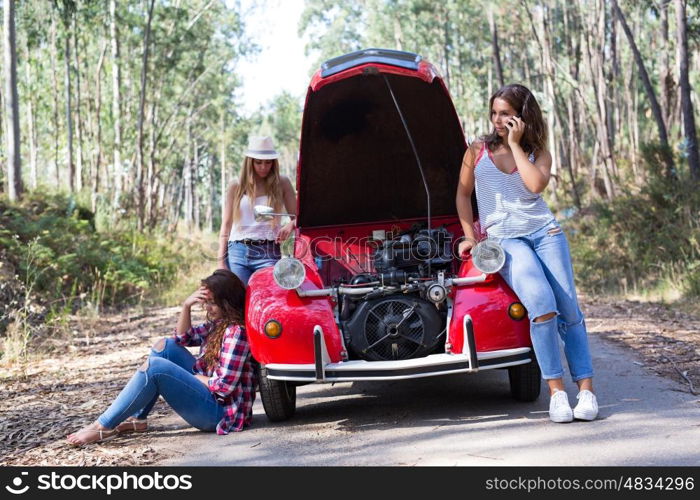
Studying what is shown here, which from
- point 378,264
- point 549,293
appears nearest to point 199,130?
point 378,264

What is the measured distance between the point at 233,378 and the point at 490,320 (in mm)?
1745

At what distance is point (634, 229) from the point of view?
16.6 meters

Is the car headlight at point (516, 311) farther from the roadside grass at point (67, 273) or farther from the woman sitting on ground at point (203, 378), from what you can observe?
the roadside grass at point (67, 273)

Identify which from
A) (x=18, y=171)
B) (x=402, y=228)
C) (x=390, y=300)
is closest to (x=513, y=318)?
(x=390, y=300)

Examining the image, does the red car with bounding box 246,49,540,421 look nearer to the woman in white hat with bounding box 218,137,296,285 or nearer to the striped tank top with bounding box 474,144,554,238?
the woman in white hat with bounding box 218,137,296,285

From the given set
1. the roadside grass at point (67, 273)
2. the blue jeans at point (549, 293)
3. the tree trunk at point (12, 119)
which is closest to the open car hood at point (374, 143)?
the blue jeans at point (549, 293)

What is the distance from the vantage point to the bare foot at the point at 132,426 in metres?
5.83

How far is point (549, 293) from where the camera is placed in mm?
5480

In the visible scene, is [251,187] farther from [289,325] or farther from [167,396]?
[167,396]

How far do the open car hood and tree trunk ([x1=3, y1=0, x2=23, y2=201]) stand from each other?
1095cm

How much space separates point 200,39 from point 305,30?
1984cm

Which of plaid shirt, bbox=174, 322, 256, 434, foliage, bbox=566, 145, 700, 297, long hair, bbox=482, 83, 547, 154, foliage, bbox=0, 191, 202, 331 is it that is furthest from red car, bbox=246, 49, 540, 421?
foliage, bbox=566, 145, 700, 297

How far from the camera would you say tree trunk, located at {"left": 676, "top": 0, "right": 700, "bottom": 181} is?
50.4ft

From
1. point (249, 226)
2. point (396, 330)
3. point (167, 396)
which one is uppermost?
point (249, 226)
